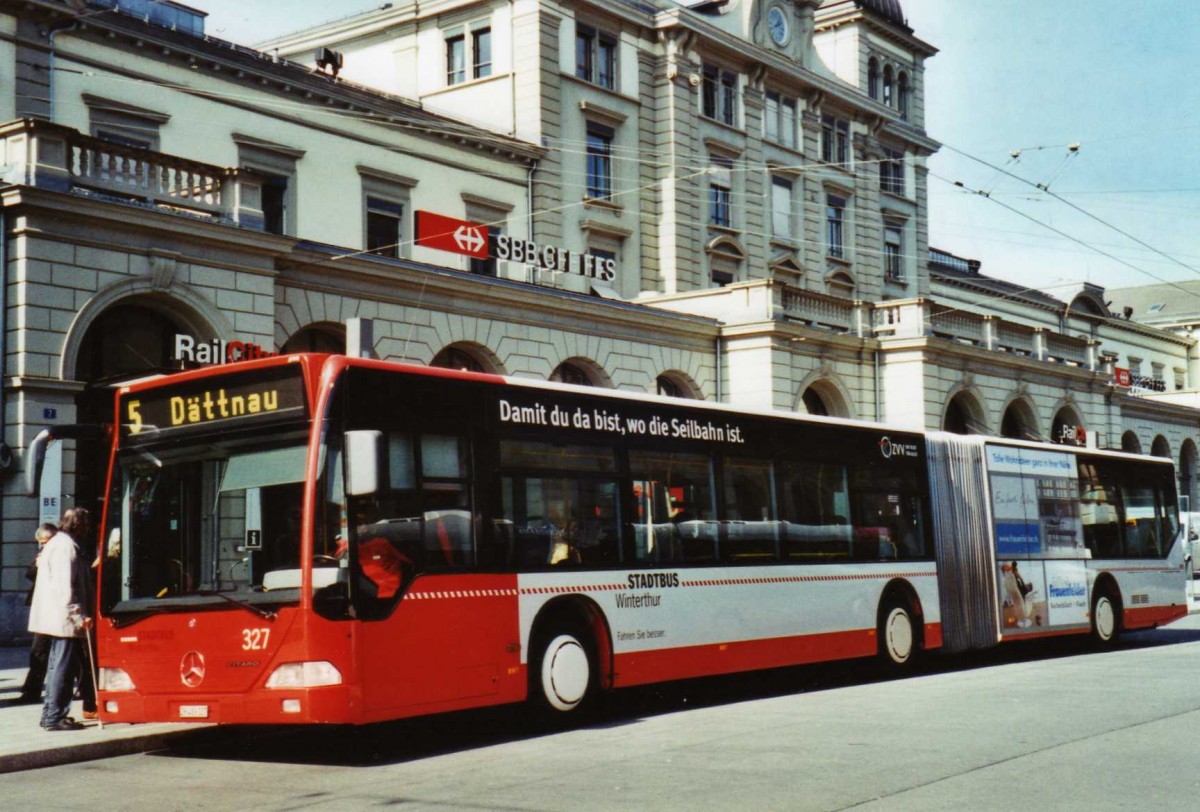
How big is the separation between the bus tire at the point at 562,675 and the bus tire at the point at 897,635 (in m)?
5.39

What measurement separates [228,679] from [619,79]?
31.9 meters

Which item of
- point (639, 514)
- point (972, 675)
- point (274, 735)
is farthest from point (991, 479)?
point (274, 735)

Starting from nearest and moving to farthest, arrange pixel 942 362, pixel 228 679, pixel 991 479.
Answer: pixel 228 679 < pixel 991 479 < pixel 942 362

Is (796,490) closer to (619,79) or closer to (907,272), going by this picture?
(619,79)

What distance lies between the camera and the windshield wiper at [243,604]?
1033 cm

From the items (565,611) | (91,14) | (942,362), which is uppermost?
(91,14)

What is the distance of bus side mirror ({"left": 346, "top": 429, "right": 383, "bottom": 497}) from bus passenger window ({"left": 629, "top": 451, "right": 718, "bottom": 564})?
3814 millimetres

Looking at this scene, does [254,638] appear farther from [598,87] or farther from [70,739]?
[598,87]

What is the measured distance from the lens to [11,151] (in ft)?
65.5

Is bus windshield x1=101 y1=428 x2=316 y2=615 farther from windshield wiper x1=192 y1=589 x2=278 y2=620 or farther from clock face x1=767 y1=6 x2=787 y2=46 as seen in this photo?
clock face x1=767 y1=6 x2=787 y2=46

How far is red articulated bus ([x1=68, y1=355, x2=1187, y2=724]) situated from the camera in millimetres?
10383

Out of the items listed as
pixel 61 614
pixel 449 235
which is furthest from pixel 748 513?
pixel 449 235

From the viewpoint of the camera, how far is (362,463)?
397 inches

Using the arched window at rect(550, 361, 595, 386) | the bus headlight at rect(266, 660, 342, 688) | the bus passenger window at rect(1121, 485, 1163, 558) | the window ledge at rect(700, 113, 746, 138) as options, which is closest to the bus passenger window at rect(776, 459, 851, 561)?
the bus headlight at rect(266, 660, 342, 688)
